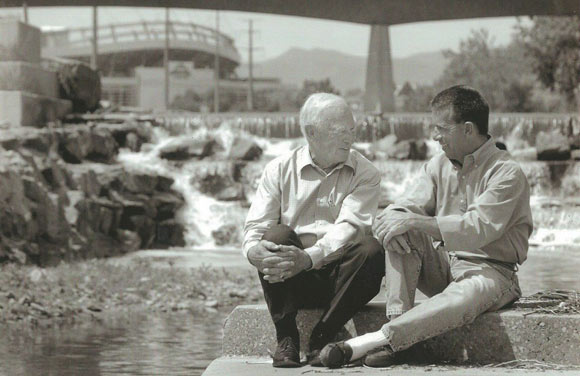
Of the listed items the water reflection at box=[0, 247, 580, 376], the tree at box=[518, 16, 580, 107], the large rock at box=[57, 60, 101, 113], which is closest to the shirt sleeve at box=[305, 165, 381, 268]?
the water reflection at box=[0, 247, 580, 376]

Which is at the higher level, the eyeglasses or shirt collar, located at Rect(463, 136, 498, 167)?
the eyeglasses

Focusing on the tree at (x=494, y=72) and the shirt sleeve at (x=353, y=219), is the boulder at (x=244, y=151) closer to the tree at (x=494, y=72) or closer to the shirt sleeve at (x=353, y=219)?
the shirt sleeve at (x=353, y=219)

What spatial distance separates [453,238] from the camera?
477cm

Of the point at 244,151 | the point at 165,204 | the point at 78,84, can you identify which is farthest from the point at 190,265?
the point at 78,84

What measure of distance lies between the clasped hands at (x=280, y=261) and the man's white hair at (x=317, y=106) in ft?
1.89

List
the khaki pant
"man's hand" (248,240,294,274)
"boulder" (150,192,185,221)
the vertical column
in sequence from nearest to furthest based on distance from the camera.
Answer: the khaki pant
"man's hand" (248,240,294,274)
"boulder" (150,192,185,221)
the vertical column

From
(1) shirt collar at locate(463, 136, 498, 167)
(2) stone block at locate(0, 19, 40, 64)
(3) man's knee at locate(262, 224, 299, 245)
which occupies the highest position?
(2) stone block at locate(0, 19, 40, 64)

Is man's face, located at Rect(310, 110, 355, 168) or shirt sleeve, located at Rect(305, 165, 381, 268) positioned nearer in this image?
shirt sleeve, located at Rect(305, 165, 381, 268)

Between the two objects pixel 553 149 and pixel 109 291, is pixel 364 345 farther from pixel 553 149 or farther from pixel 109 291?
pixel 553 149

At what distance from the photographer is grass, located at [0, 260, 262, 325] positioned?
10719mm

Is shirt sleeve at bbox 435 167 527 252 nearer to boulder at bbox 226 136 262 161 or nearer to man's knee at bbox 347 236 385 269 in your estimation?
man's knee at bbox 347 236 385 269

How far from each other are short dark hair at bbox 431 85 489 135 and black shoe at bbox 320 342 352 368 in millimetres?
1050

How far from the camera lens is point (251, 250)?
4.90 meters

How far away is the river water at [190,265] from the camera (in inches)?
307
